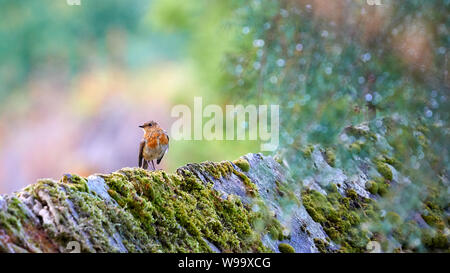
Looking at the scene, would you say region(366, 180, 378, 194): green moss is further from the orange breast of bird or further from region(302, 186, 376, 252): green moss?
the orange breast of bird

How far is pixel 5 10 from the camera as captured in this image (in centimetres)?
1688

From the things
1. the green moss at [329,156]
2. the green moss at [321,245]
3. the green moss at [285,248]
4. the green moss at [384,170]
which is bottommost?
the green moss at [321,245]

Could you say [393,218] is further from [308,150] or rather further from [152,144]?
[152,144]

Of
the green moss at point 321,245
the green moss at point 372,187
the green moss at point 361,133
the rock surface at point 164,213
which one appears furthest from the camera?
the green moss at point 361,133

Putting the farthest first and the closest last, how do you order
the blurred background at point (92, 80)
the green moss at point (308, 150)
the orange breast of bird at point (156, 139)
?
the blurred background at point (92, 80) < the orange breast of bird at point (156, 139) < the green moss at point (308, 150)

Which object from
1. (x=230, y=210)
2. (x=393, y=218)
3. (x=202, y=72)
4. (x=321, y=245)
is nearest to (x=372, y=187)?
(x=393, y=218)

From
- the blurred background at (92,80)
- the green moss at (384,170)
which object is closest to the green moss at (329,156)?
the green moss at (384,170)

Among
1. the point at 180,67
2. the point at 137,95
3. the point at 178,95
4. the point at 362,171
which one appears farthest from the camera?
the point at 137,95

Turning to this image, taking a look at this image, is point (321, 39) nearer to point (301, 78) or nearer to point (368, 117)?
point (301, 78)

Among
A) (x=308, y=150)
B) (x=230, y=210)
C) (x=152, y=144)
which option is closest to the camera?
(x=230, y=210)

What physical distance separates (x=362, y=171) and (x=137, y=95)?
10.3 m

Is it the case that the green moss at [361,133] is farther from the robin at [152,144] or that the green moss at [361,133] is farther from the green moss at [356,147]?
the robin at [152,144]

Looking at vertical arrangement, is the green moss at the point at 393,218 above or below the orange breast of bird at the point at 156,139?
below
